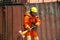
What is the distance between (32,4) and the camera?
1603 centimetres

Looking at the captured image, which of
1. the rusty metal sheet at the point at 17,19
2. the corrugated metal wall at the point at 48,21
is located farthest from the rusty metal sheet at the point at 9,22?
the corrugated metal wall at the point at 48,21

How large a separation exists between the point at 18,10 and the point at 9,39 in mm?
1474

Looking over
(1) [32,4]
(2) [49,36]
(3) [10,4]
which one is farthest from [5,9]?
(2) [49,36]

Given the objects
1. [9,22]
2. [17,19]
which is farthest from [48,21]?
[9,22]

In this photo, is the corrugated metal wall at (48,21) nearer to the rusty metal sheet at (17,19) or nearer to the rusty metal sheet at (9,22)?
the rusty metal sheet at (17,19)

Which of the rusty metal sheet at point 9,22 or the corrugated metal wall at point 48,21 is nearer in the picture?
the rusty metal sheet at point 9,22

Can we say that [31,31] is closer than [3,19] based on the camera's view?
Yes

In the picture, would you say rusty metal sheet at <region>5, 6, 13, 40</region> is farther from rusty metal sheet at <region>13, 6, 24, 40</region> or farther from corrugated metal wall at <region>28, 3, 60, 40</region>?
corrugated metal wall at <region>28, 3, 60, 40</region>

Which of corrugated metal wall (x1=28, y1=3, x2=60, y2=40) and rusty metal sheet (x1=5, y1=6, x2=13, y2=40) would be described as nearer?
rusty metal sheet (x1=5, y1=6, x2=13, y2=40)

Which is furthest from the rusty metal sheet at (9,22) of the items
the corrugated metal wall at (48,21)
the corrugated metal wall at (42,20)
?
the corrugated metal wall at (48,21)

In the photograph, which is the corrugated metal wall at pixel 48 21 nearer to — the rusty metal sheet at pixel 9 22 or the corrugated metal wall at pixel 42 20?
the corrugated metal wall at pixel 42 20

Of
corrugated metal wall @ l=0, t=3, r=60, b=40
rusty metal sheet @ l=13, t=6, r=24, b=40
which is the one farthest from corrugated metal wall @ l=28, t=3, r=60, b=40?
rusty metal sheet @ l=13, t=6, r=24, b=40

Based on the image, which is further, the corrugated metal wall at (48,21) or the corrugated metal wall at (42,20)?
the corrugated metal wall at (48,21)

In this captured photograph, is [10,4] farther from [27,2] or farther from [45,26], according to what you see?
[45,26]
